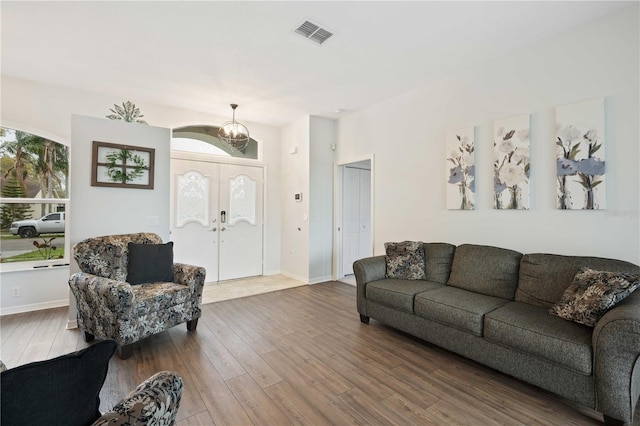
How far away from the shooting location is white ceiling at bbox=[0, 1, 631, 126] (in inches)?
96.7

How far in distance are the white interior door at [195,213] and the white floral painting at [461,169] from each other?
378cm

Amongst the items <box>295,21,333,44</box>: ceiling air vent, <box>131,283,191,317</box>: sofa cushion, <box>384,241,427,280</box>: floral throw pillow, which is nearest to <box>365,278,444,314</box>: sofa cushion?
<box>384,241,427,280</box>: floral throw pillow

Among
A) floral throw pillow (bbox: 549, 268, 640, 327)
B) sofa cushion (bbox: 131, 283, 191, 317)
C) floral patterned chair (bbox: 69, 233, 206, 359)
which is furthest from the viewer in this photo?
sofa cushion (bbox: 131, 283, 191, 317)

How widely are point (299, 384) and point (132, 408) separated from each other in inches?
59.1

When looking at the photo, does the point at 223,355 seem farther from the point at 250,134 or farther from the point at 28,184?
the point at 250,134

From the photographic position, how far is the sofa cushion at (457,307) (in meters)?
2.39

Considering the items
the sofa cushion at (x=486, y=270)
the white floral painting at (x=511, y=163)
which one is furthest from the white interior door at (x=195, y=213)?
the white floral painting at (x=511, y=163)

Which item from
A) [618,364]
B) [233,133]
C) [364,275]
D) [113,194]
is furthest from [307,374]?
[233,133]

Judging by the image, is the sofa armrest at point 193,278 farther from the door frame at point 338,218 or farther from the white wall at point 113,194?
the door frame at point 338,218

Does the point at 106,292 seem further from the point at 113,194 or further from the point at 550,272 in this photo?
the point at 550,272

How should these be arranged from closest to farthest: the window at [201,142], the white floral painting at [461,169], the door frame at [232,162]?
the white floral painting at [461,169] → the door frame at [232,162] → the window at [201,142]

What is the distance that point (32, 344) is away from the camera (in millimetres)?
2789

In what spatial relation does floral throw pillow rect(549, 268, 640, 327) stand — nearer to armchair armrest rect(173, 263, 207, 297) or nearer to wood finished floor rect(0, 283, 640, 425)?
wood finished floor rect(0, 283, 640, 425)

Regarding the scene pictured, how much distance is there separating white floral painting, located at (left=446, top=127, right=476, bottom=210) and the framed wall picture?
12.4 feet
